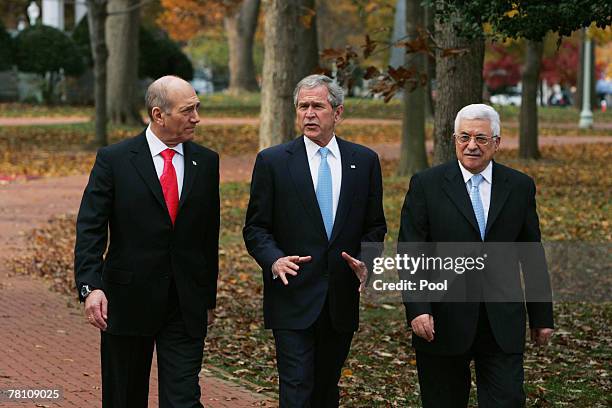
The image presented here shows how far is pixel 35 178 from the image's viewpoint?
25.8m

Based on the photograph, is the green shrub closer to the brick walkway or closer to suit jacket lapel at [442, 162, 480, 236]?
the brick walkway

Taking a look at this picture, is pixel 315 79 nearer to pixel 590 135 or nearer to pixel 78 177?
pixel 78 177

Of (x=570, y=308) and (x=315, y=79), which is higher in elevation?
(x=315, y=79)

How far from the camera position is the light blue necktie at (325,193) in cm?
632

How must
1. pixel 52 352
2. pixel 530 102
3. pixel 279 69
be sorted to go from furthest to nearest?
pixel 530 102
pixel 279 69
pixel 52 352

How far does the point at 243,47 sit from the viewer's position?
69.5m

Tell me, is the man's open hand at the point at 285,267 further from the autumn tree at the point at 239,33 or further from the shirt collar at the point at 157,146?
the autumn tree at the point at 239,33

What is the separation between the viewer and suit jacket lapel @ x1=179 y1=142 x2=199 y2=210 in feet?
20.6

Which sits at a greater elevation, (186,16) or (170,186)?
(186,16)

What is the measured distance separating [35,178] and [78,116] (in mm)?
19527

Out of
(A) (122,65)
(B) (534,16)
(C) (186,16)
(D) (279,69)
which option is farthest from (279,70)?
(C) (186,16)

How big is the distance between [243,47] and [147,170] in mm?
63772

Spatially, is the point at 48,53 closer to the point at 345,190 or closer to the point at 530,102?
the point at 530,102

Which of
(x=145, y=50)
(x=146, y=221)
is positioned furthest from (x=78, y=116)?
(x=146, y=221)
